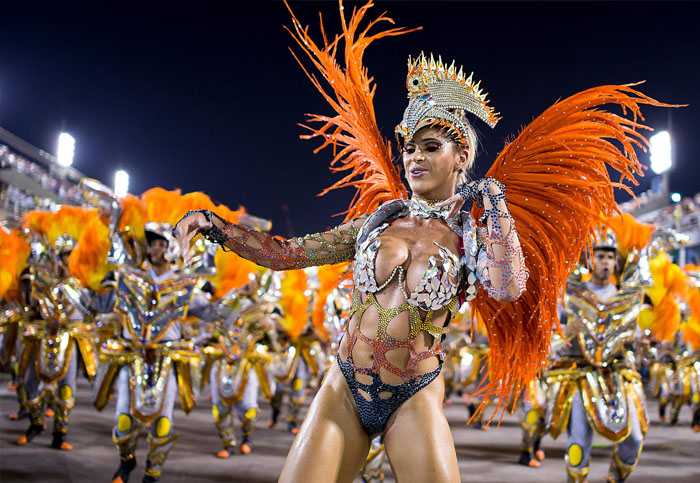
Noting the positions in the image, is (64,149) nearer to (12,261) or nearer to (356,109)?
(12,261)

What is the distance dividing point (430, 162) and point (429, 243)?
13.0 inches

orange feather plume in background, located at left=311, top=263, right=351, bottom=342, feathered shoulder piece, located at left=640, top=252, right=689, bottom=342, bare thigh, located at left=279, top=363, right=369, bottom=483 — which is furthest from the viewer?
orange feather plume in background, located at left=311, top=263, right=351, bottom=342

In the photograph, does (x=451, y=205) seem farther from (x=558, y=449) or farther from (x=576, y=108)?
(x=558, y=449)

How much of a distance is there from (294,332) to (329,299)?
112 cm

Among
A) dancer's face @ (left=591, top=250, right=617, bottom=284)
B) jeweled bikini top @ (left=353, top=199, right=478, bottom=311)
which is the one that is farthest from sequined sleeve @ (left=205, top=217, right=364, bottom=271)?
dancer's face @ (left=591, top=250, right=617, bottom=284)

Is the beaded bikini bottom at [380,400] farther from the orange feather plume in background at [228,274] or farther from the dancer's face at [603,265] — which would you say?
the orange feather plume in background at [228,274]

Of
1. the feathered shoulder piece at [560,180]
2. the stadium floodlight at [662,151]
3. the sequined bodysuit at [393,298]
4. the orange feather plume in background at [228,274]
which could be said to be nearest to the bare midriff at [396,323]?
the sequined bodysuit at [393,298]

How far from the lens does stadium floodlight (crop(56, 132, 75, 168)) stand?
4028cm

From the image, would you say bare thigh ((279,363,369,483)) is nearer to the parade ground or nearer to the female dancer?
the female dancer

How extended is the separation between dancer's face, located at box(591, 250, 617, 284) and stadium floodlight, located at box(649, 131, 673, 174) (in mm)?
26016

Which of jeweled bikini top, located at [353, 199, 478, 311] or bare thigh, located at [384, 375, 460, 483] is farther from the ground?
jeweled bikini top, located at [353, 199, 478, 311]

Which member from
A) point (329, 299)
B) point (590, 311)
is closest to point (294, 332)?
point (329, 299)

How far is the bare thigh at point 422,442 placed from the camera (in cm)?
250

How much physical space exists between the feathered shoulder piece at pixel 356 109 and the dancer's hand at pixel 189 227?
0.84 meters
